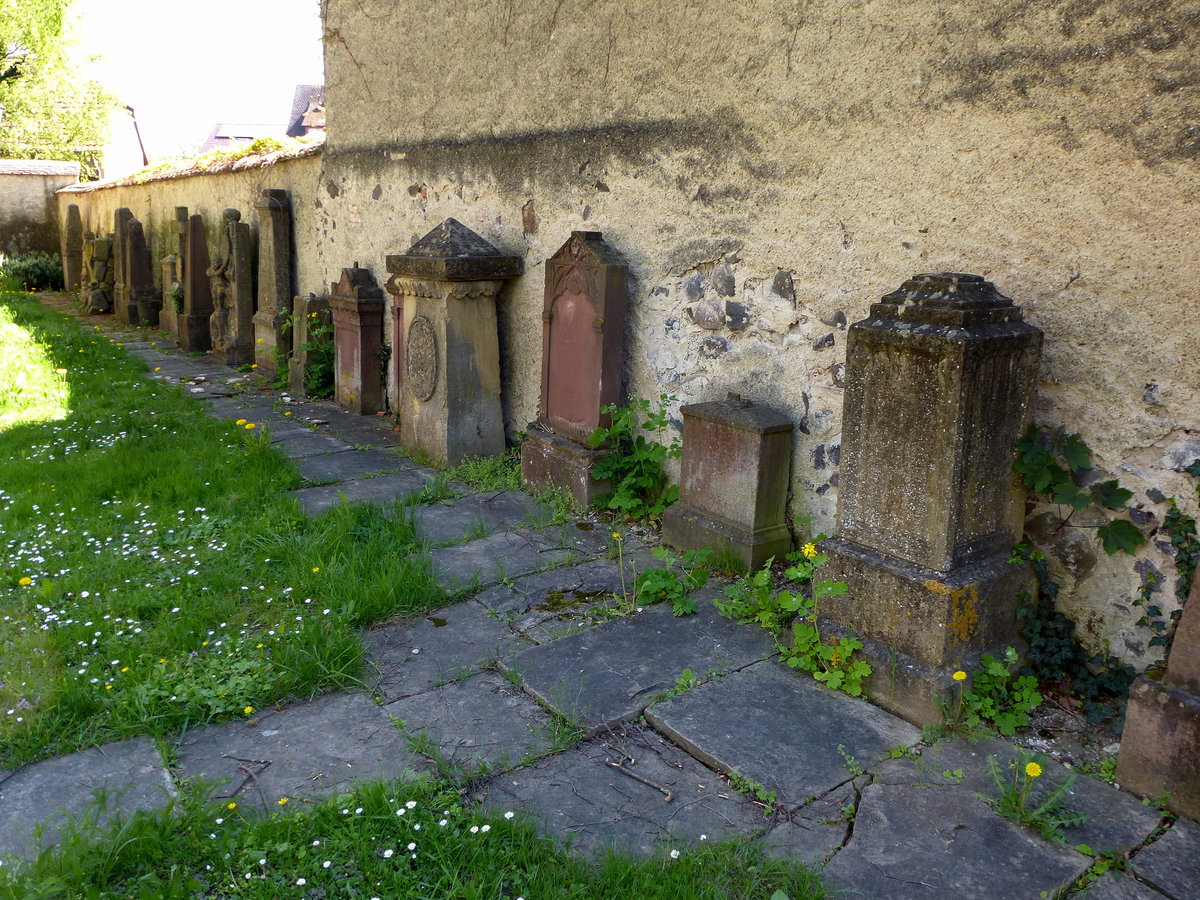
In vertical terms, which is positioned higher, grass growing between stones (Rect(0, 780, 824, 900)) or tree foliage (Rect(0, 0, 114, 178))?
tree foliage (Rect(0, 0, 114, 178))

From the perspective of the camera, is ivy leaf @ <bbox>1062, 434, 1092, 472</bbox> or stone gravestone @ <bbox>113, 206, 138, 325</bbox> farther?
stone gravestone @ <bbox>113, 206, 138, 325</bbox>

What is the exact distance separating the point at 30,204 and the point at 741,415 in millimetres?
18316

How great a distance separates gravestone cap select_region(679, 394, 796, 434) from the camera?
3.76 m

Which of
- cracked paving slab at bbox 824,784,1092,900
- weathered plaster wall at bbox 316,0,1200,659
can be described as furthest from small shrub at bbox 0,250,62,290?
cracked paving slab at bbox 824,784,1092,900

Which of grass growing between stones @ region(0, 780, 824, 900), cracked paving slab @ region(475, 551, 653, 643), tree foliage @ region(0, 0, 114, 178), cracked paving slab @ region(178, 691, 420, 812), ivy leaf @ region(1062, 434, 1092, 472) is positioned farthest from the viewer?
tree foliage @ region(0, 0, 114, 178)

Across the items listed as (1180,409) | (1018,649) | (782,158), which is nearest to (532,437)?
(782,158)

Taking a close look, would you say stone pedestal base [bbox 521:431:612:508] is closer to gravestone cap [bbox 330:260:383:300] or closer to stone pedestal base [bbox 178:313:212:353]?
gravestone cap [bbox 330:260:383:300]

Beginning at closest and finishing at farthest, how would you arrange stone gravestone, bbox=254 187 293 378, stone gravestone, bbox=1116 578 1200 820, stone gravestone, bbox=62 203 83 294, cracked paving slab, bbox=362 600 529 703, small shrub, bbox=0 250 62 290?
stone gravestone, bbox=1116 578 1200 820, cracked paving slab, bbox=362 600 529 703, stone gravestone, bbox=254 187 293 378, stone gravestone, bbox=62 203 83 294, small shrub, bbox=0 250 62 290

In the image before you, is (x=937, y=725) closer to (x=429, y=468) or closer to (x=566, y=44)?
(x=429, y=468)

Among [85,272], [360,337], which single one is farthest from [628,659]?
[85,272]

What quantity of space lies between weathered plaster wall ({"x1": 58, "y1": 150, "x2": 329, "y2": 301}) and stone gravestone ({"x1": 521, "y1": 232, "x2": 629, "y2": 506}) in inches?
148

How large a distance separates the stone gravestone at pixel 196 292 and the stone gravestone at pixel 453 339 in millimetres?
5121

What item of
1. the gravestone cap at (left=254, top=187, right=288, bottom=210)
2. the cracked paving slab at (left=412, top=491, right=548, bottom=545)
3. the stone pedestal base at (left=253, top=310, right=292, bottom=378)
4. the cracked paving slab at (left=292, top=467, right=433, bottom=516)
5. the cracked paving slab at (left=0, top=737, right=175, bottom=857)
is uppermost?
the gravestone cap at (left=254, top=187, right=288, bottom=210)

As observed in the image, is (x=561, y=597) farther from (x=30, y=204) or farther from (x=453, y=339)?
(x=30, y=204)
